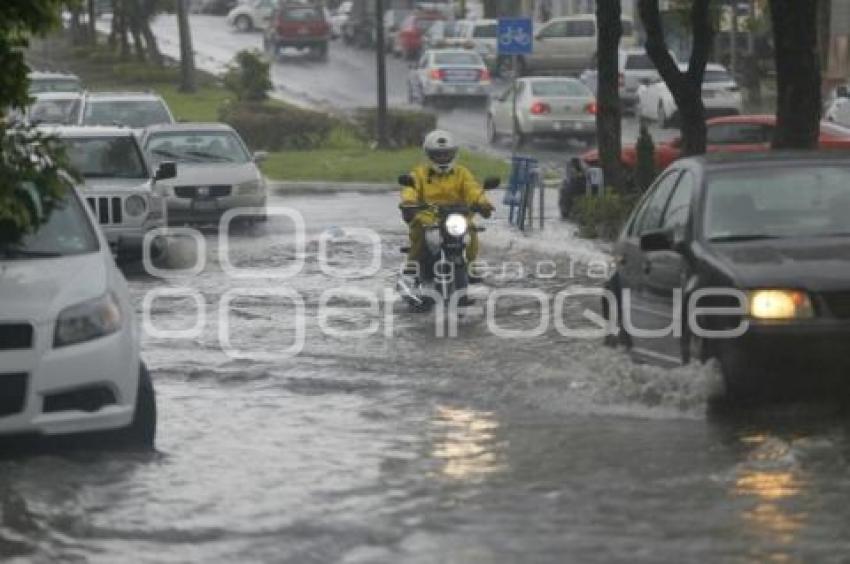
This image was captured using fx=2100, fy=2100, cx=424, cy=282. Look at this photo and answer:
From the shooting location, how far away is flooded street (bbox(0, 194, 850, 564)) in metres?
9.33

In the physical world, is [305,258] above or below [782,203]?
below

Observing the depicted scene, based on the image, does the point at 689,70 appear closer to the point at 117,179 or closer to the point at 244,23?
the point at 117,179

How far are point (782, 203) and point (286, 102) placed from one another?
144 ft

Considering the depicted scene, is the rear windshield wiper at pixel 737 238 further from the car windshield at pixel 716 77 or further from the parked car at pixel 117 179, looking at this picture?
the car windshield at pixel 716 77

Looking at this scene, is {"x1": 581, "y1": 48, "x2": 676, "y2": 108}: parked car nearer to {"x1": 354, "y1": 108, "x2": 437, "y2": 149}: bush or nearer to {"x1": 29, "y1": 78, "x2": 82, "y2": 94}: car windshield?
{"x1": 354, "y1": 108, "x2": 437, "y2": 149}: bush

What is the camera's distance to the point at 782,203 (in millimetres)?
12898

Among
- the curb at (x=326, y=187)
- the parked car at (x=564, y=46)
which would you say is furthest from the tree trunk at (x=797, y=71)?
the parked car at (x=564, y=46)

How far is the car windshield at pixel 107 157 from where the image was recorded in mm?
24375

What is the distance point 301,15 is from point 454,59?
15.2 meters

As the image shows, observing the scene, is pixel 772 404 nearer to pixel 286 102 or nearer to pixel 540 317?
pixel 540 317

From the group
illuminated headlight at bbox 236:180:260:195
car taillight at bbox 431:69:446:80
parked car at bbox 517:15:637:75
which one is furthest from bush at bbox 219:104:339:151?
parked car at bbox 517:15:637:75

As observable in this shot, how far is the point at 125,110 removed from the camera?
3541 centimetres

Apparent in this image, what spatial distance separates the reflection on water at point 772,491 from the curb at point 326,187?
24.2 m

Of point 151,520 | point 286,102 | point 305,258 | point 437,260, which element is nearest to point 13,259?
point 151,520
